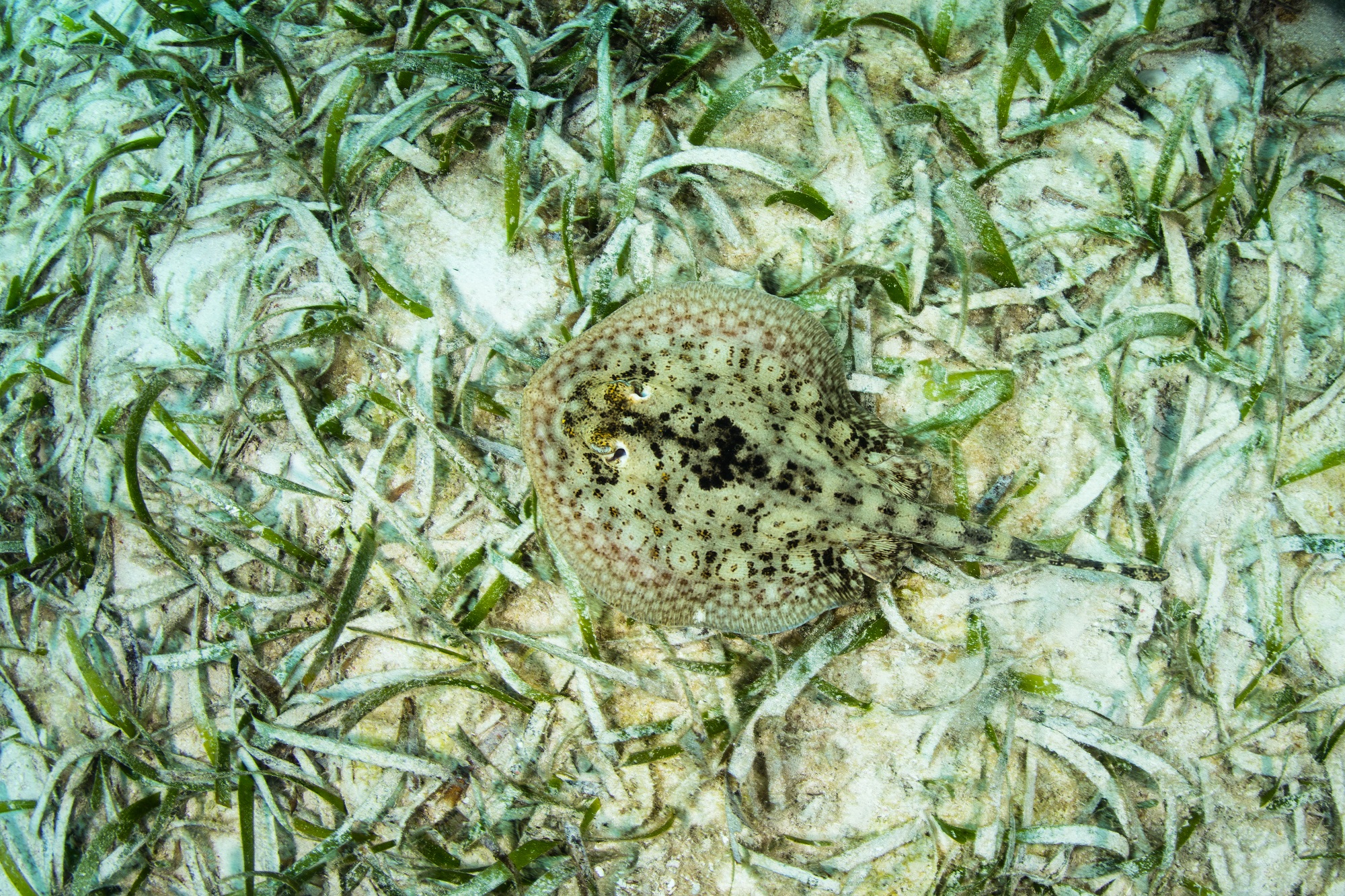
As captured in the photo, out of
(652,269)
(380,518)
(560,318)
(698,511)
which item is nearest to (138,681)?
(380,518)

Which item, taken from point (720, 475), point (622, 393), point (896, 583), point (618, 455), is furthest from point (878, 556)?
point (622, 393)

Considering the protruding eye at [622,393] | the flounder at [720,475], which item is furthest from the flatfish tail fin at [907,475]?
the protruding eye at [622,393]

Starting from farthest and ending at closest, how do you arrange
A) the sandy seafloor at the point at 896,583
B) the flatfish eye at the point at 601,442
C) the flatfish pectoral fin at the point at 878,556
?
the sandy seafloor at the point at 896,583
the flatfish pectoral fin at the point at 878,556
the flatfish eye at the point at 601,442

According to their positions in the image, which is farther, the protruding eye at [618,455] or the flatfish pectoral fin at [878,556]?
the flatfish pectoral fin at [878,556]

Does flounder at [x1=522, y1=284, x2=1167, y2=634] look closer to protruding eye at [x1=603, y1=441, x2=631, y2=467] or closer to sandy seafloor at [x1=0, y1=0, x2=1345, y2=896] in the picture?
protruding eye at [x1=603, y1=441, x2=631, y2=467]

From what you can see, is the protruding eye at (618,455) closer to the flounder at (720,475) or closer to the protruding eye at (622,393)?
the flounder at (720,475)

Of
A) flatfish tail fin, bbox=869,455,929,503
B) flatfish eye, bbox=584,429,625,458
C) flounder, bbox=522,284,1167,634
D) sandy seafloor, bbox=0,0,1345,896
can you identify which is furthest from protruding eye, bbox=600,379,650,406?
flatfish tail fin, bbox=869,455,929,503
